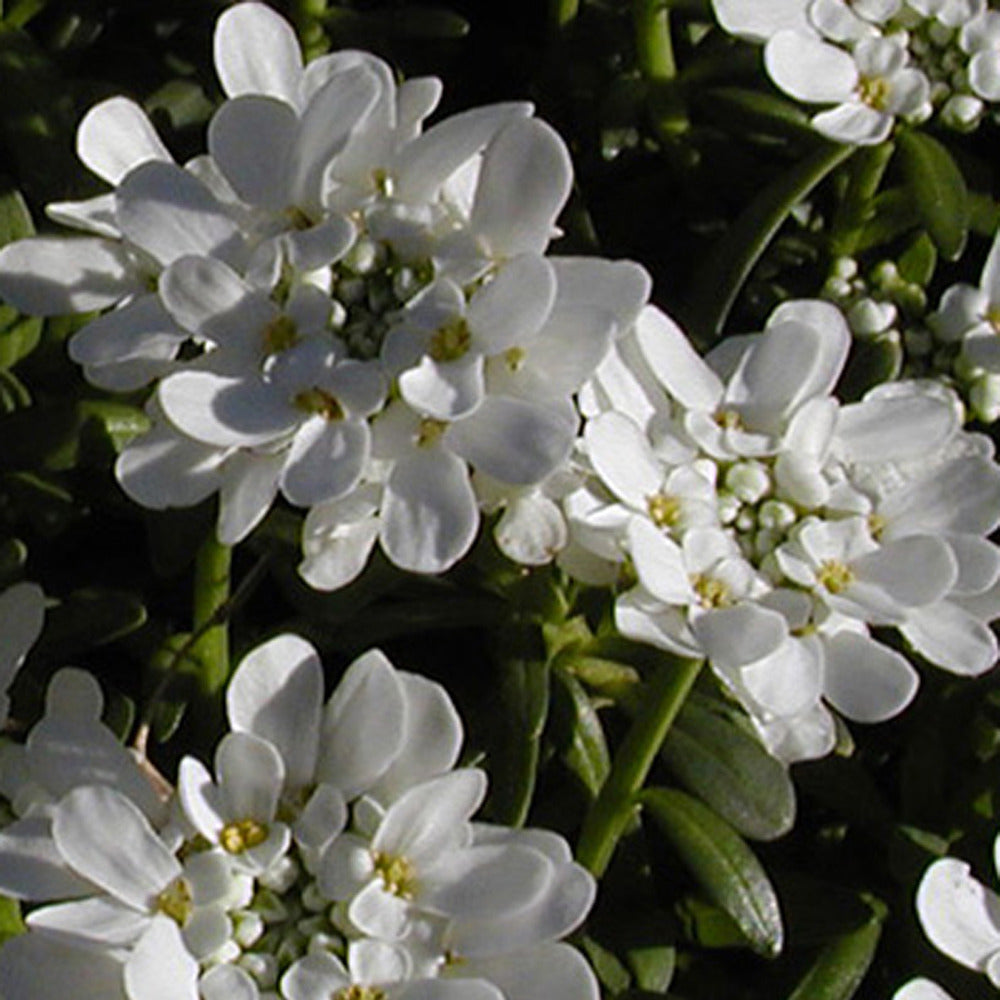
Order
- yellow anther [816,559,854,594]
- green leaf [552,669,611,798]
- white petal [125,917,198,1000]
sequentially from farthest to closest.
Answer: green leaf [552,669,611,798] → yellow anther [816,559,854,594] → white petal [125,917,198,1000]

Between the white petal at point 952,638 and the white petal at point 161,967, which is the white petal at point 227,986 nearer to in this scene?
the white petal at point 161,967

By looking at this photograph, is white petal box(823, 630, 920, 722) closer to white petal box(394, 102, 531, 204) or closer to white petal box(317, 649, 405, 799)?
white petal box(317, 649, 405, 799)

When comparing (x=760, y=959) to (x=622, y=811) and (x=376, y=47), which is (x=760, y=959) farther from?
(x=376, y=47)

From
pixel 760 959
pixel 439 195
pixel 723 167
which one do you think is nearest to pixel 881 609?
pixel 439 195

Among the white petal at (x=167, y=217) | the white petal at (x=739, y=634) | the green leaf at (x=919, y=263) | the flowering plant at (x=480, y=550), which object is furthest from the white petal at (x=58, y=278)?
the green leaf at (x=919, y=263)

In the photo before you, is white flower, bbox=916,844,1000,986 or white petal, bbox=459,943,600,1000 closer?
white petal, bbox=459,943,600,1000

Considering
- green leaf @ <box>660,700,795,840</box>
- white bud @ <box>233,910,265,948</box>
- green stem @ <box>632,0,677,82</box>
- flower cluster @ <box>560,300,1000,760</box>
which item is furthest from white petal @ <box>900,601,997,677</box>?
green stem @ <box>632,0,677,82</box>
